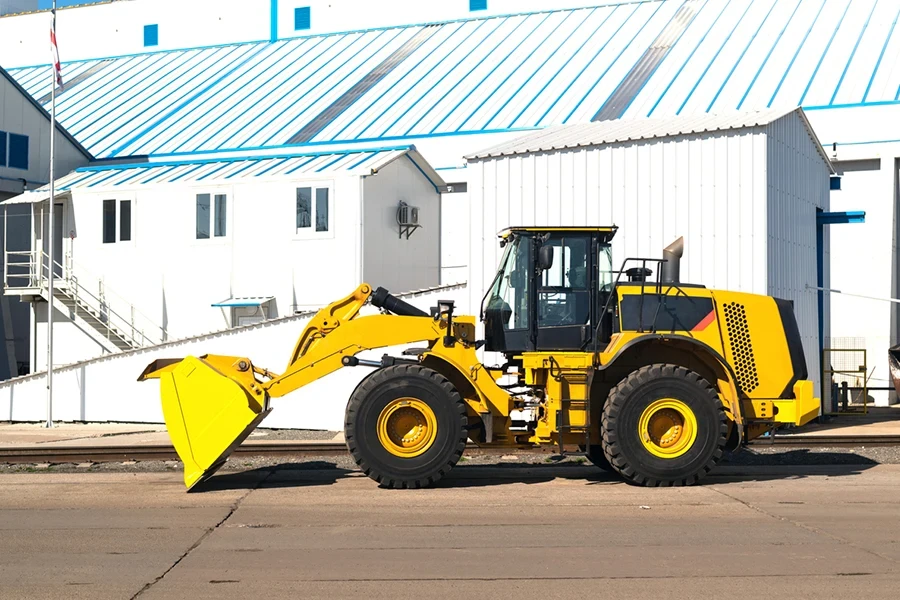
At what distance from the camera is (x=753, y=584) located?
25.8 feet

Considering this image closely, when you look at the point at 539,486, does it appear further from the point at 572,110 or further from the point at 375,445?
the point at 572,110

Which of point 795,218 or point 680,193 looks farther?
point 795,218

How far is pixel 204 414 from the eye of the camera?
40.5ft

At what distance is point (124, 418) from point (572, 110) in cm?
1658

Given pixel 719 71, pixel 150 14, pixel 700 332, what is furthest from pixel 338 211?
pixel 150 14

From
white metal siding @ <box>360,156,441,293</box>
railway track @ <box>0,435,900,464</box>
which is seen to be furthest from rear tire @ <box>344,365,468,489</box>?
white metal siding @ <box>360,156,441,293</box>

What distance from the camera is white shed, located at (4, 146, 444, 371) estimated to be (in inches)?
1095

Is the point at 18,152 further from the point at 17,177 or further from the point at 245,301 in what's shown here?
the point at 245,301

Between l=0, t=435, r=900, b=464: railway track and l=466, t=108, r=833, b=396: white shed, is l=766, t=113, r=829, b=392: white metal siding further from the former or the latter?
l=0, t=435, r=900, b=464: railway track

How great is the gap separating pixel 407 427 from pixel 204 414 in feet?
7.25

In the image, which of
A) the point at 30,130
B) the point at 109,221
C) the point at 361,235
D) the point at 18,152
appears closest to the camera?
the point at 361,235

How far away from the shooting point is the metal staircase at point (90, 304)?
29.1 m

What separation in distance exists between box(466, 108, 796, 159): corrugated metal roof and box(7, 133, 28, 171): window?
17107 mm

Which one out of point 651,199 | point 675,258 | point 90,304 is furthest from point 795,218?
point 90,304
